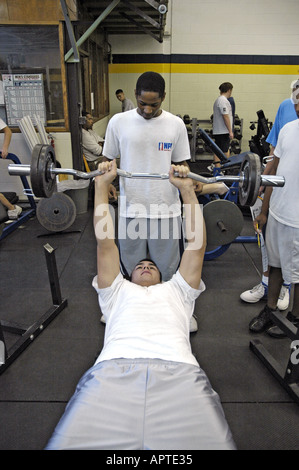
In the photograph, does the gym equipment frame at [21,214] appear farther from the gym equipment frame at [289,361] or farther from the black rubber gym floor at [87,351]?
the gym equipment frame at [289,361]

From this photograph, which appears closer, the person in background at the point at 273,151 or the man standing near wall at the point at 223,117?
the person in background at the point at 273,151

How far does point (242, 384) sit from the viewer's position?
1.59m

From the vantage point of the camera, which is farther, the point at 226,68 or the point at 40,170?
the point at 226,68

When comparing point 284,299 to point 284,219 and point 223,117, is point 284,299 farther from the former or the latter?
point 223,117

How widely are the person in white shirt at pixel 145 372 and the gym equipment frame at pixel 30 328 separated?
698 mm

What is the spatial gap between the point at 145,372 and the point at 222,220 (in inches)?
60.2

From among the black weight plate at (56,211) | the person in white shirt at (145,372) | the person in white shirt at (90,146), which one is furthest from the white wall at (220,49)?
the person in white shirt at (145,372)

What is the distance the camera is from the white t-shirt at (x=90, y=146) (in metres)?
4.12

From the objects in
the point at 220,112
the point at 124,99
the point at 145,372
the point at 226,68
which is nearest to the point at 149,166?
the point at 145,372

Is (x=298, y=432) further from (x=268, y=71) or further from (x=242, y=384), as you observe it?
(x=268, y=71)

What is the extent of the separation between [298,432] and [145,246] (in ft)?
3.27

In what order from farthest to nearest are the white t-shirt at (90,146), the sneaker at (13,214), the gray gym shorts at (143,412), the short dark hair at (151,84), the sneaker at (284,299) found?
the white t-shirt at (90,146)
the sneaker at (13,214)
the sneaker at (284,299)
the short dark hair at (151,84)
the gray gym shorts at (143,412)

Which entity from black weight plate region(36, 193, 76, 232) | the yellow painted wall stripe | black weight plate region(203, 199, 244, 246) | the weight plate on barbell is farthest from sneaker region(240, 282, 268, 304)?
the yellow painted wall stripe

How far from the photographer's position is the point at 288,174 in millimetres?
1546
